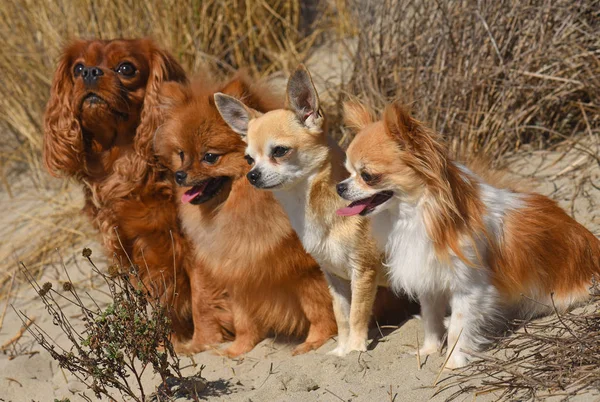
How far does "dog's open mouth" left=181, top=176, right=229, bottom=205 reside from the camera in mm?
4168

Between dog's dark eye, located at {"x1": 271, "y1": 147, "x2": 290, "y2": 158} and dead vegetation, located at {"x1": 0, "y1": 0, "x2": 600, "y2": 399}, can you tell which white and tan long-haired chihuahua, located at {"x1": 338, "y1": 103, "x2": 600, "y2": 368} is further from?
dog's dark eye, located at {"x1": 271, "y1": 147, "x2": 290, "y2": 158}

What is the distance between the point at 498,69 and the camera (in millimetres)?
Result: 5086

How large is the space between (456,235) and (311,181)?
0.78m

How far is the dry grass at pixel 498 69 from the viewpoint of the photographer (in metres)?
5.13

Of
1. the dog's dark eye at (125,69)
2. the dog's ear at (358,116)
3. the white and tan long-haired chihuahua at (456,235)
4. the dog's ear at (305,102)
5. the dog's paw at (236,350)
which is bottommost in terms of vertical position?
the dog's paw at (236,350)

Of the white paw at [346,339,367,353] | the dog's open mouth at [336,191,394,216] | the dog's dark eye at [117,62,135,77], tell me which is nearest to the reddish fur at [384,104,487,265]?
the dog's open mouth at [336,191,394,216]

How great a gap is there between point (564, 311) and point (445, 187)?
3.20ft

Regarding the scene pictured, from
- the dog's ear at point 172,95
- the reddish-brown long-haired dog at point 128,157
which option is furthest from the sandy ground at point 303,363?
the dog's ear at point 172,95

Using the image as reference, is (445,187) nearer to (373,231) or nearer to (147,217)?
(373,231)

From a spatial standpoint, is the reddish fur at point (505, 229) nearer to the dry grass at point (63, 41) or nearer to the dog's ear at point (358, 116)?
the dog's ear at point (358, 116)

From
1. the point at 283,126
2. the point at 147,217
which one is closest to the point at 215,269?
the point at 147,217

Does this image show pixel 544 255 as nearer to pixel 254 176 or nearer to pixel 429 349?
pixel 429 349

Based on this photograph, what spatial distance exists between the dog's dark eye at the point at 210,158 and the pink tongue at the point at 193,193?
13cm

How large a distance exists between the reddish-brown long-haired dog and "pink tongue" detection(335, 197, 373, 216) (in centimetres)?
136
